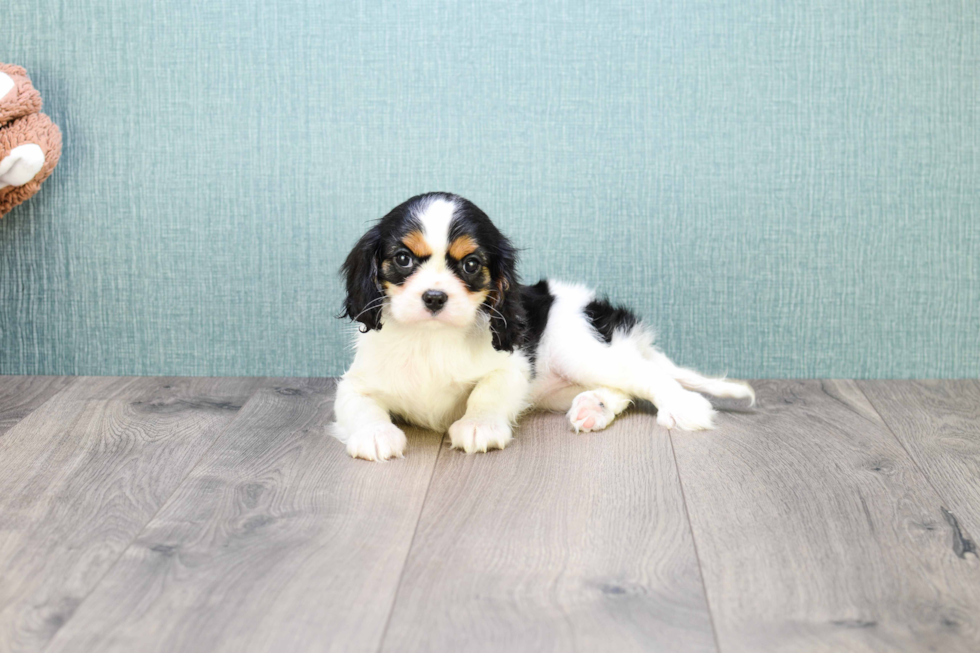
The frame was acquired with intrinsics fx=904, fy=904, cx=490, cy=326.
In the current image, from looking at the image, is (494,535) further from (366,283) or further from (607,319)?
(607,319)

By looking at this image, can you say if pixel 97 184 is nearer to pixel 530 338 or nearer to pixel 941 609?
pixel 530 338

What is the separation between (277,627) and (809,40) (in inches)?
86.1

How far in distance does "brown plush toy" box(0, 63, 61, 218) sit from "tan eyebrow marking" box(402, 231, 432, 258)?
1.23 m

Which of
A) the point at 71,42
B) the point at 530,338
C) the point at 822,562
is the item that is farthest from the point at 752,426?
the point at 71,42

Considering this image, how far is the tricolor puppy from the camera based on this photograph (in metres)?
1.99

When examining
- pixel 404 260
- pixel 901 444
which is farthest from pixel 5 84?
pixel 901 444

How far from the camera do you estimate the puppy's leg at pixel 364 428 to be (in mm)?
2021

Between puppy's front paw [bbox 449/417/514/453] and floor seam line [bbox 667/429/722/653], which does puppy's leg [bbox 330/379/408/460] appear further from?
floor seam line [bbox 667/429/722/653]

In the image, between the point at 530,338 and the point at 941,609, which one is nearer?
the point at 941,609

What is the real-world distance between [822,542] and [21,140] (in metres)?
2.25

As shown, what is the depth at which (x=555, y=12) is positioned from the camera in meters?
2.61

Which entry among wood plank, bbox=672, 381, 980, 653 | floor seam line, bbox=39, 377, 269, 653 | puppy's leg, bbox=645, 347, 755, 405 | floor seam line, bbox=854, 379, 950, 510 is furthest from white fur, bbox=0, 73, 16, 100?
floor seam line, bbox=854, 379, 950, 510

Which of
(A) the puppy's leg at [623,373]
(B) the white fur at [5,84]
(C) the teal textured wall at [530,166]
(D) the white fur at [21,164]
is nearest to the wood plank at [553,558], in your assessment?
(A) the puppy's leg at [623,373]

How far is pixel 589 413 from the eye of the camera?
7.44ft
